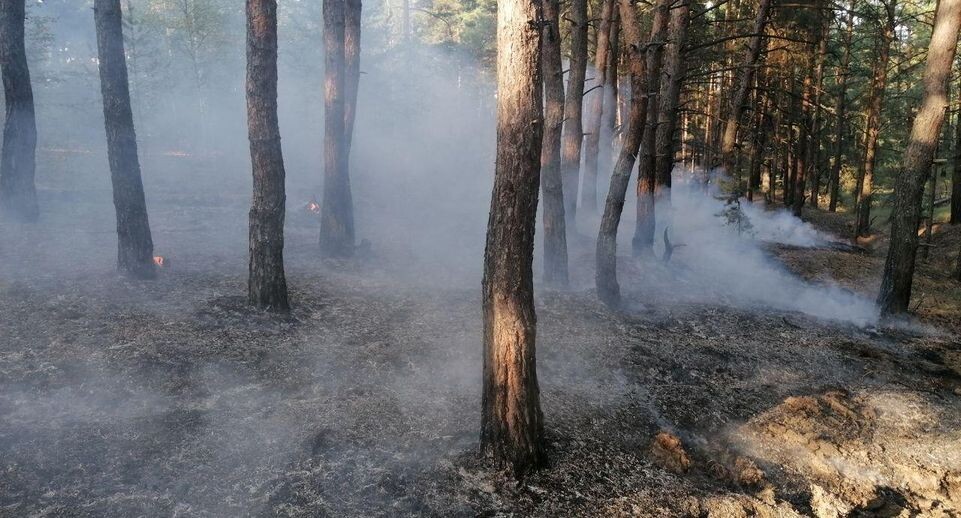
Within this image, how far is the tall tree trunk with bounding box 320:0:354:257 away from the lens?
12242 mm

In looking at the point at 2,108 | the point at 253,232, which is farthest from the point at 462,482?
A: the point at 2,108

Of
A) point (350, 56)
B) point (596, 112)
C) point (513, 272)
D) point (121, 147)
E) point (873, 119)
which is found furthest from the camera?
point (873, 119)

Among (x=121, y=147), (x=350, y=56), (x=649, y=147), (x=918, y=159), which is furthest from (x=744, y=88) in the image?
(x=121, y=147)

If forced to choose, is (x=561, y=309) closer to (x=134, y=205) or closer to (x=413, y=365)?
(x=413, y=365)

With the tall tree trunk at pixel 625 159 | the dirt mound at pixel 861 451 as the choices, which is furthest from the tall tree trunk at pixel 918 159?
the tall tree trunk at pixel 625 159

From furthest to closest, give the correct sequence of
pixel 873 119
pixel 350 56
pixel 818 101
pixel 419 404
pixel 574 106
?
pixel 818 101
pixel 873 119
pixel 574 106
pixel 350 56
pixel 419 404

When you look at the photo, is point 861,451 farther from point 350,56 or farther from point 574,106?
point 350,56

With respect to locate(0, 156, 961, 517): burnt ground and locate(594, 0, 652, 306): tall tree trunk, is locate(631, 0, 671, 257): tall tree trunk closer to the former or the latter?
locate(594, 0, 652, 306): tall tree trunk

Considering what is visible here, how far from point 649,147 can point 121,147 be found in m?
10.4

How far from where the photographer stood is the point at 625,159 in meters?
10.0

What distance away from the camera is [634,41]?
980cm

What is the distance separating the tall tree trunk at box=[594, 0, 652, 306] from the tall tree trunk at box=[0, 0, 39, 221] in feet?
39.5

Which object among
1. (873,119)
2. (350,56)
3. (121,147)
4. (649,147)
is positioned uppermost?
(350,56)

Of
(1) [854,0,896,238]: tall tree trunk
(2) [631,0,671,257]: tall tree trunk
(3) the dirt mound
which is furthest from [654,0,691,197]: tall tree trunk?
(1) [854,0,896,238]: tall tree trunk
